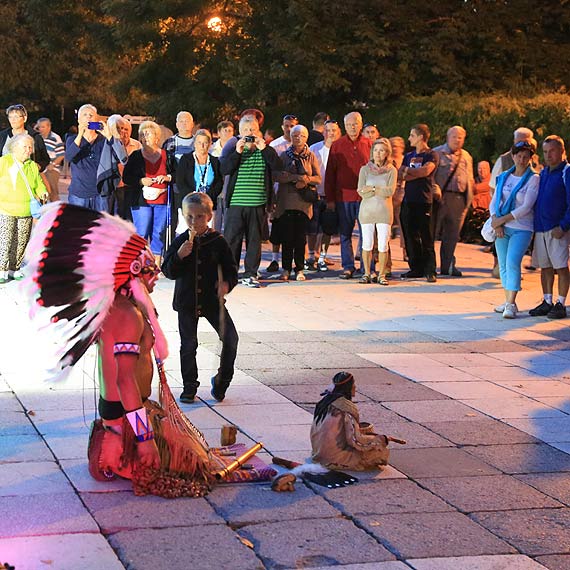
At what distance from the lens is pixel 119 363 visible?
19.5 feet

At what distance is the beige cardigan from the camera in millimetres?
13844

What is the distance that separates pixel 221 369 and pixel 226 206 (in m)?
6.03

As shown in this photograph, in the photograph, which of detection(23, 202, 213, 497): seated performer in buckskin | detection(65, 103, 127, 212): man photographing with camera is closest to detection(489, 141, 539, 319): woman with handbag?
detection(65, 103, 127, 212): man photographing with camera

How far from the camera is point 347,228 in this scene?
48.6 ft

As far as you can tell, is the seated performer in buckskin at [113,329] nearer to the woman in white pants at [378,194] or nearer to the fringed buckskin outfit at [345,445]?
the fringed buckskin outfit at [345,445]

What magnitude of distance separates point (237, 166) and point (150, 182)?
1.02m

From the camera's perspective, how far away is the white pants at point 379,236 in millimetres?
13914

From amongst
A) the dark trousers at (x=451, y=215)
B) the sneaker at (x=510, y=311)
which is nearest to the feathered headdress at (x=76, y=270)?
the sneaker at (x=510, y=311)

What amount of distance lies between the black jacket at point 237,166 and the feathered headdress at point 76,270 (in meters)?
7.43

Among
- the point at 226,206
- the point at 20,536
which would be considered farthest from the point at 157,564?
the point at 226,206

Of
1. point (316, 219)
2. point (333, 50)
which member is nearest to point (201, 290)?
point (316, 219)

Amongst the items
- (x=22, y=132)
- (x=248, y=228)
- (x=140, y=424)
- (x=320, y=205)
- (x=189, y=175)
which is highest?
(x=22, y=132)

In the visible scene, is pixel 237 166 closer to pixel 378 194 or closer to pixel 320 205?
pixel 378 194

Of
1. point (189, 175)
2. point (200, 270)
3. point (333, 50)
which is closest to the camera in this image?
point (200, 270)
